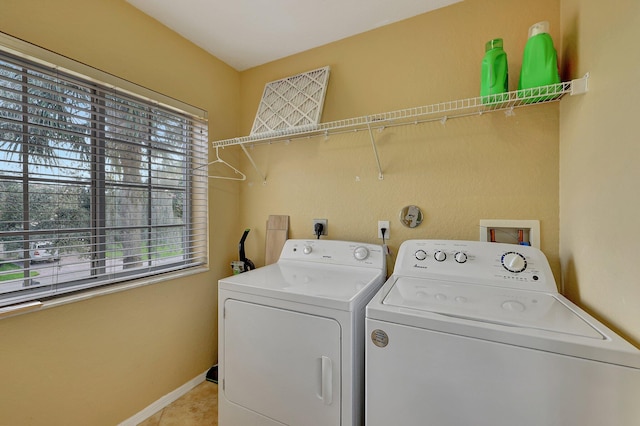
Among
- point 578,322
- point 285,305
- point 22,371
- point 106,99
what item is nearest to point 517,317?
point 578,322

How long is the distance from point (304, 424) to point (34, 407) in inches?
50.5

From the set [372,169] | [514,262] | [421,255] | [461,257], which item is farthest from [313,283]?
[514,262]

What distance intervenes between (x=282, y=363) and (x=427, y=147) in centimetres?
147

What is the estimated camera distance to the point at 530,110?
4.59 ft

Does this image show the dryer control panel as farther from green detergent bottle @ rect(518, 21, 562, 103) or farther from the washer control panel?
green detergent bottle @ rect(518, 21, 562, 103)

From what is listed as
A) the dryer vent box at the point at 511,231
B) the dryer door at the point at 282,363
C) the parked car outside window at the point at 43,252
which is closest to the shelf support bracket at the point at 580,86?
the dryer vent box at the point at 511,231

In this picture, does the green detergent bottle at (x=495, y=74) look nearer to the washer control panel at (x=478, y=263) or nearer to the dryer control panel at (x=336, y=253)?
the washer control panel at (x=478, y=263)

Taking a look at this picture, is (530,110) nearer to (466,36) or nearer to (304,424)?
(466,36)

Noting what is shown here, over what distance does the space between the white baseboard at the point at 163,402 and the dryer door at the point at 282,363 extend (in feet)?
2.31

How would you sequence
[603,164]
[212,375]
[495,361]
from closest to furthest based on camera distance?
[495,361]
[603,164]
[212,375]

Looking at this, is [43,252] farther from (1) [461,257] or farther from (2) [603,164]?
(2) [603,164]

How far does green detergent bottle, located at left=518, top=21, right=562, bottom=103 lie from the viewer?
1.17 meters

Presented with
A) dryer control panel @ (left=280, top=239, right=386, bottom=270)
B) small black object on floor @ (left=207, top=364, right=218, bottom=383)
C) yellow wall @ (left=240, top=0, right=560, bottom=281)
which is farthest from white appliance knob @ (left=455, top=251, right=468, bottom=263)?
small black object on floor @ (left=207, top=364, right=218, bottom=383)

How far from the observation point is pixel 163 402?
5.77 ft
